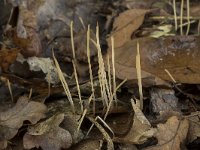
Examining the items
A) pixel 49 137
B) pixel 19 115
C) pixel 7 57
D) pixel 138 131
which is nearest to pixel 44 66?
pixel 7 57

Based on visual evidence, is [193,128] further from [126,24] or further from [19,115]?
[126,24]

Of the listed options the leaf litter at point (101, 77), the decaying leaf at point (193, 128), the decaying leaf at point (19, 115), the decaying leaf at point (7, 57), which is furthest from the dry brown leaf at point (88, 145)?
the decaying leaf at point (7, 57)

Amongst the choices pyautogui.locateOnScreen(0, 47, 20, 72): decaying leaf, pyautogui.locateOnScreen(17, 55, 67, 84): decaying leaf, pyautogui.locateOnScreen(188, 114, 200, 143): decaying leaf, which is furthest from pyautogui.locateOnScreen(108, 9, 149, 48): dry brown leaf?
pyautogui.locateOnScreen(188, 114, 200, 143): decaying leaf

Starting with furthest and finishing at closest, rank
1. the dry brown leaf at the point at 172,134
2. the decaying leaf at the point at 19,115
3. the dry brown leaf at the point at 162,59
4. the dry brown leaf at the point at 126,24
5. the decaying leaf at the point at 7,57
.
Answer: the dry brown leaf at the point at 126,24 < the decaying leaf at the point at 7,57 < the dry brown leaf at the point at 162,59 < the decaying leaf at the point at 19,115 < the dry brown leaf at the point at 172,134

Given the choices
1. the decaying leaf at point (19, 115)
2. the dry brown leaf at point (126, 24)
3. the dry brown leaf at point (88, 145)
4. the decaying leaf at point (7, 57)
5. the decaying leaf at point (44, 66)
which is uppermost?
the dry brown leaf at point (126, 24)

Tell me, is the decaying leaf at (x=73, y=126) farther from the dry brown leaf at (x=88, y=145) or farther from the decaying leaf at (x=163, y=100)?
the decaying leaf at (x=163, y=100)

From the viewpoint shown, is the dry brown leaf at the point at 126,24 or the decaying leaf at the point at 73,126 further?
the dry brown leaf at the point at 126,24

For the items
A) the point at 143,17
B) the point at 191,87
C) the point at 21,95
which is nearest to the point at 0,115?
the point at 21,95
